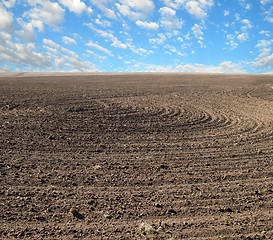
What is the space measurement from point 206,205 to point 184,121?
526 cm

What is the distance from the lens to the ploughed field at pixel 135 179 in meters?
3.40

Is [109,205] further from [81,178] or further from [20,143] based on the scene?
[20,143]

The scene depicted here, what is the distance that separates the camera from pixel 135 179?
15.3 feet

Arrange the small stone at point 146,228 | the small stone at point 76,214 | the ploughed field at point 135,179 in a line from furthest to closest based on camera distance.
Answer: the small stone at point 76,214
the ploughed field at point 135,179
the small stone at point 146,228

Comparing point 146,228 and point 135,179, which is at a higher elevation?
point 135,179

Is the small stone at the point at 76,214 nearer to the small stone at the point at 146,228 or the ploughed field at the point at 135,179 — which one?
the ploughed field at the point at 135,179

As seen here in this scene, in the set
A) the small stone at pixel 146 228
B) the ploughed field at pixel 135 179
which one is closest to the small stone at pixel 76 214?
the ploughed field at pixel 135 179

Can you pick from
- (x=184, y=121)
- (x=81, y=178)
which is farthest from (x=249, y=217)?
(x=184, y=121)

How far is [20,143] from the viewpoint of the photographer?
6.47 meters

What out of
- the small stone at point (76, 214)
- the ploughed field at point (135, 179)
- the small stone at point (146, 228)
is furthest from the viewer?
the small stone at point (76, 214)

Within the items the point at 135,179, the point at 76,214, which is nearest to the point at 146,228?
the point at 76,214

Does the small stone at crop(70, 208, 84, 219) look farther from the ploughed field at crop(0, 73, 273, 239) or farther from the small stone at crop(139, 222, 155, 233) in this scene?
the small stone at crop(139, 222, 155, 233)

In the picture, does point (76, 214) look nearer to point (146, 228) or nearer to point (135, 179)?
point (146, 228)

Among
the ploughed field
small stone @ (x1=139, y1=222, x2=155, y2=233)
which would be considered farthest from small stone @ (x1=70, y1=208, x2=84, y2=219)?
small stone @ (x1=139, y1=222, x2=155, y2=233)
